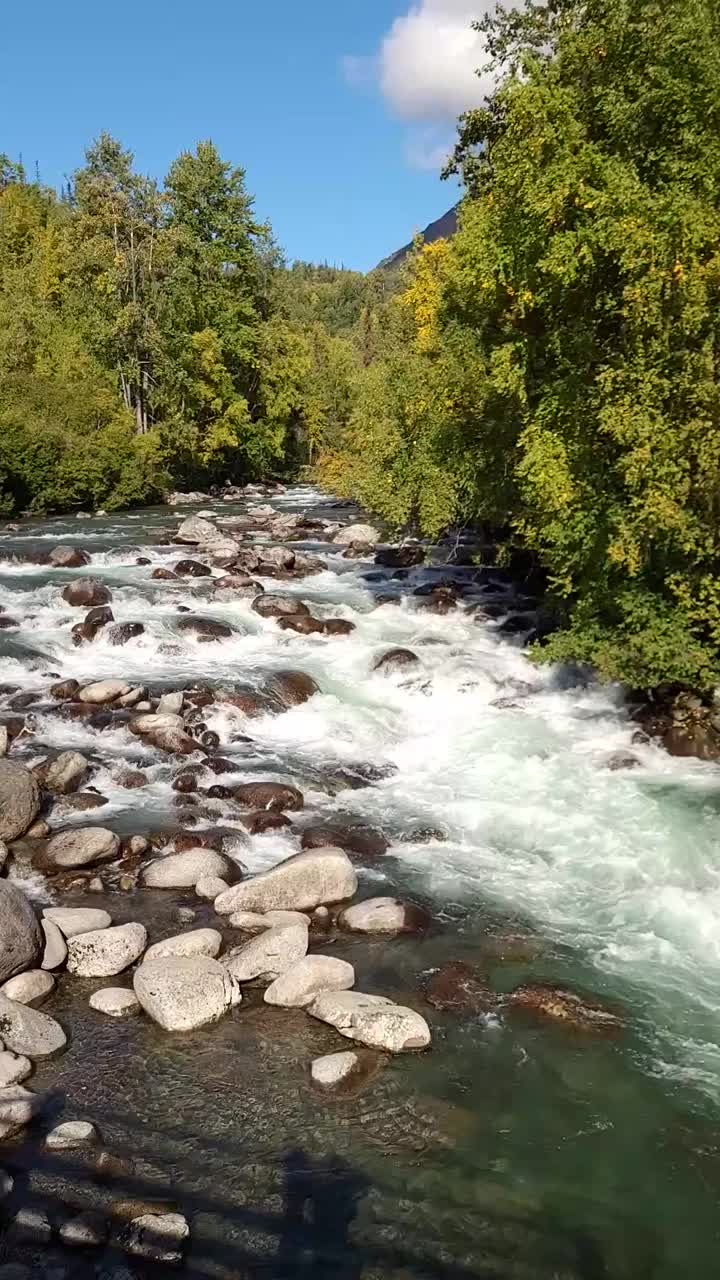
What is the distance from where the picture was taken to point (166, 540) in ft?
105

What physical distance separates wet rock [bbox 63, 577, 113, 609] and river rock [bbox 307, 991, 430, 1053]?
1544 cm

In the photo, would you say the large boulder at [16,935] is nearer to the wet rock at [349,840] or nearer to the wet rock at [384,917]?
the wet rock at [384,917]

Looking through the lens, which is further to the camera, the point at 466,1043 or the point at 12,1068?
the point at 466,1043

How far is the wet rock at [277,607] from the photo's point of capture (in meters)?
22.9

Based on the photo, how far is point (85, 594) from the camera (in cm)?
2264

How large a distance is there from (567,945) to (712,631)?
6.95 meters

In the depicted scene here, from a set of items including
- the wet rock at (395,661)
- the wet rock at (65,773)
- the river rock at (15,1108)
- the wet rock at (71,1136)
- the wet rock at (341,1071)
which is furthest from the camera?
the wet rock at (395,661)

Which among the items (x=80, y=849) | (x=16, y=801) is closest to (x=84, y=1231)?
(x=80, y=849)

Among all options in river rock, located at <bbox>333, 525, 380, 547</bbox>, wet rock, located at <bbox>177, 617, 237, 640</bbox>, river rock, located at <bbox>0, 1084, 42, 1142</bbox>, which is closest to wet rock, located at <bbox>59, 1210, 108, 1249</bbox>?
river rock, located at <bbox>0, 1084, 42, 1142</bbox>

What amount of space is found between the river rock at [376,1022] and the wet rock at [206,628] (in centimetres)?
1292

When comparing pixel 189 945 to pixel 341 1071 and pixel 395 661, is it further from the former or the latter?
pixel 395 661

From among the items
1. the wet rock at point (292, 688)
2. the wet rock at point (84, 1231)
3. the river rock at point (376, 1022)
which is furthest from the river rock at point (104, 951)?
the wet rock at point (292, 688)

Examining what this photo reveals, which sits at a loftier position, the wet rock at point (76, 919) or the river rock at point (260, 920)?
the wet rock at point (76, 919)

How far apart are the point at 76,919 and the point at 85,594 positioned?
13.6 metres
